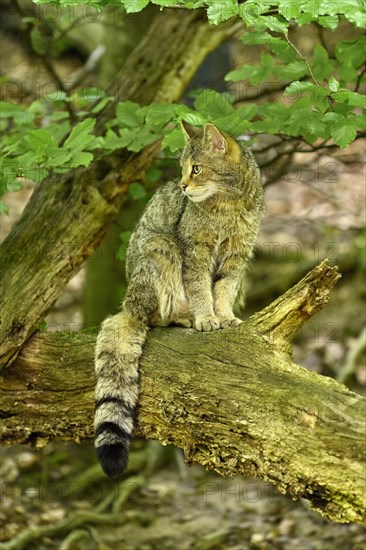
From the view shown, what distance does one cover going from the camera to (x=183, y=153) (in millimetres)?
4719

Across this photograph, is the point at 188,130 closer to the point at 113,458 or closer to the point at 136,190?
the point at 136,190

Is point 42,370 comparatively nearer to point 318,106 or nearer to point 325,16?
point 318,106

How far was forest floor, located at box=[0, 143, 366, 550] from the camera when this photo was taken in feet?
21.7

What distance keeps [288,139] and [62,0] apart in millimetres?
2395

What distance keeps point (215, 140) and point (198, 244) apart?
64 cm

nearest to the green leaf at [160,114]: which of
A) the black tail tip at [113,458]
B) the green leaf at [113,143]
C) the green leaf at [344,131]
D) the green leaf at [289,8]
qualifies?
the green leaf at [113,143]

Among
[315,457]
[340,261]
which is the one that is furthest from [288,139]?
[340,261]

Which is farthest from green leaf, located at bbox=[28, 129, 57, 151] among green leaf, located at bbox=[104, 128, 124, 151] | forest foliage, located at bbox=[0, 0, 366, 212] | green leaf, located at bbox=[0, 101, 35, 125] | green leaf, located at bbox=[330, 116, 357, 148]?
green leaf, located at bbox=[330, 116, 357, 148]

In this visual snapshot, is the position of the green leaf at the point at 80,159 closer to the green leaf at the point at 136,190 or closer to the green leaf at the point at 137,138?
the green leaf at the point at 137,138

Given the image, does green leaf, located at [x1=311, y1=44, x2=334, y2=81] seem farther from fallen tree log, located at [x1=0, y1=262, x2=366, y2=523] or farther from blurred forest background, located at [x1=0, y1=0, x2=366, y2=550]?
fallen tree log, located at [x1=0, y1=262, x2=366, y2=523]

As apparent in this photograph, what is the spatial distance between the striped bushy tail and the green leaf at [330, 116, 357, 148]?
1.53 meters

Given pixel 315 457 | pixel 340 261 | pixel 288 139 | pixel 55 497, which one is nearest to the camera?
pixel 315 457

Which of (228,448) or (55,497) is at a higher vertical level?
(228,448)

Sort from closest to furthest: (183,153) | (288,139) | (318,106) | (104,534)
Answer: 1. (318,106)
2. (183,153)
3. (288,139)
4. (104,534)
